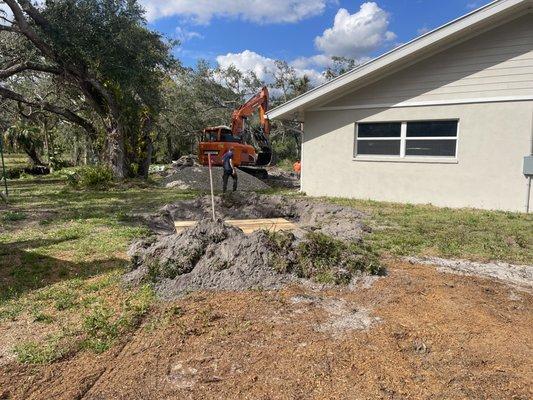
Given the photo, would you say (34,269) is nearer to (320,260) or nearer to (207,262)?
(207,262)

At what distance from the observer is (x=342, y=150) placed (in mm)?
12523

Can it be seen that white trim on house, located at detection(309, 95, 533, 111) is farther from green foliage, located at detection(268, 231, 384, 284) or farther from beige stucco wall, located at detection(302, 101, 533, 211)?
green foliage, located at detection(268, 231, 384, 284)

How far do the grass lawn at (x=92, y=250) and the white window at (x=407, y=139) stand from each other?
1.60m

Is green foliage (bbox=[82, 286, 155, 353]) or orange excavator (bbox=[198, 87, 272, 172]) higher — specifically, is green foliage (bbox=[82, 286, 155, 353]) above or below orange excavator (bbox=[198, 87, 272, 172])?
below

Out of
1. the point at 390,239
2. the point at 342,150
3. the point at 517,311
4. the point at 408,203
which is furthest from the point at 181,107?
the point at 517,311

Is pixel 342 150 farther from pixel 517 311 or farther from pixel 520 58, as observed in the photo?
pixel 517 311

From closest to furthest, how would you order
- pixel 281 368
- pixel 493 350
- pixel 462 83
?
pixel 281 368
pixel 493 350
pixel 462 83

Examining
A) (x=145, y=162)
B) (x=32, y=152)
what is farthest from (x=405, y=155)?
(x=32, y=152)

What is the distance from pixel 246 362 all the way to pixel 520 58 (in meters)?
10.3

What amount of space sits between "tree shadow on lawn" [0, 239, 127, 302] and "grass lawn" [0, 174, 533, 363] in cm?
1

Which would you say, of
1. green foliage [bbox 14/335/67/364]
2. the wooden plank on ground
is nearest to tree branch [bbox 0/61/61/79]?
the wooden plank on ground

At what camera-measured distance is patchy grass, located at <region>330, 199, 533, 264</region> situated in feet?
20.7

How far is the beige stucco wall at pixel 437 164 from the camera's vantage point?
32.8 feet

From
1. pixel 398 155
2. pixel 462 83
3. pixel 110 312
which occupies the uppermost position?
pixel 462 83
